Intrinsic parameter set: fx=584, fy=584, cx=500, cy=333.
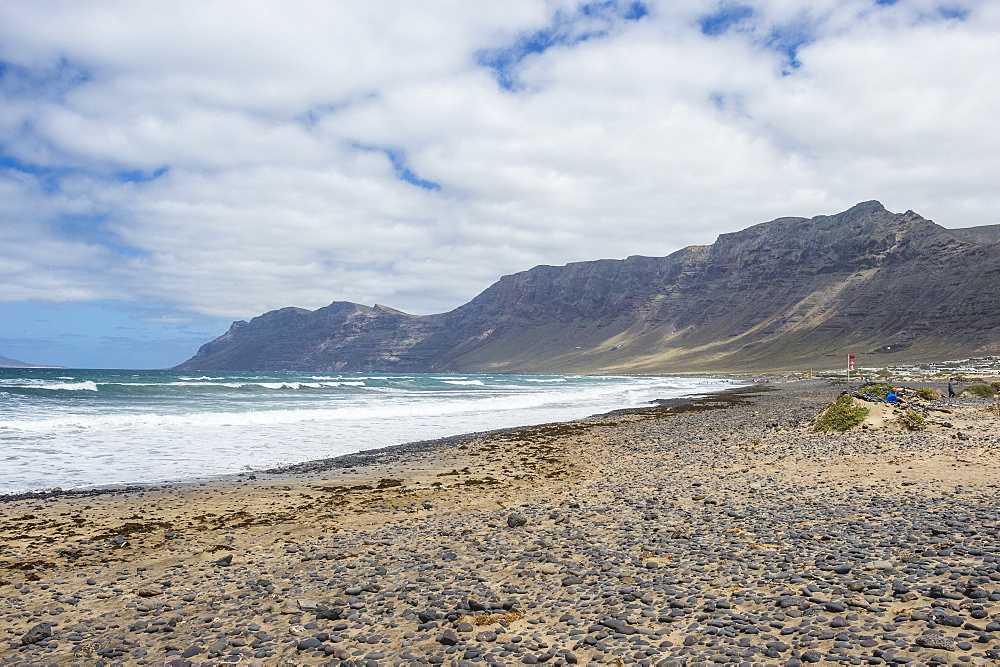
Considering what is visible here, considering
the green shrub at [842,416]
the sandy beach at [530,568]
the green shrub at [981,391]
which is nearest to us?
the sandy beach at [530,568]

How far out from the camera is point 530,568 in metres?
7.27

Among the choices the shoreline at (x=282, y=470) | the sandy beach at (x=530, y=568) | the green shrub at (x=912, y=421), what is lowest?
the shoreline at (x=282, y=470)

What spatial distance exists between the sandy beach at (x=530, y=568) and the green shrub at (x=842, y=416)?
443cm

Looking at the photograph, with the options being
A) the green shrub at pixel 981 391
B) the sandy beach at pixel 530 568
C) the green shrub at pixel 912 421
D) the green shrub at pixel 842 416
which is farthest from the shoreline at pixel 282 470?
the green shrub at pixel 981 391

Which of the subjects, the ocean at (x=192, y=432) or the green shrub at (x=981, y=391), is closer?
the ocean at (x=192, y=432)

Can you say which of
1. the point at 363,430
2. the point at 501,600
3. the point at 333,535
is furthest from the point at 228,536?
the point at 363,430

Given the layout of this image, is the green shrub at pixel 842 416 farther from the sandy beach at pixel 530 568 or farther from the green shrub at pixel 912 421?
the sandy beach at pixel 530 568

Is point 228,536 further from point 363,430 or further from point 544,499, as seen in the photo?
point 363,430

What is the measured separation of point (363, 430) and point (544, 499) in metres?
17.2

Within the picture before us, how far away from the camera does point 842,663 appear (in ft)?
14.2

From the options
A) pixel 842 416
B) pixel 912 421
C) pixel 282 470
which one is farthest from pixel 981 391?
pixel 282 470

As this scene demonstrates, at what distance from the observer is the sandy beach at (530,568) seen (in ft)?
16.7

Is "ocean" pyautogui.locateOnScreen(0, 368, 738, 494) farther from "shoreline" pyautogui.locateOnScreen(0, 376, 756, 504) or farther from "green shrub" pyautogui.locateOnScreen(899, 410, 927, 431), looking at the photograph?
"green shrub" pyautogui.locateOnScreen(899, 410, 927, 431)

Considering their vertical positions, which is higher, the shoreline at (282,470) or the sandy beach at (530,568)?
the sandy beach at (530,568)
